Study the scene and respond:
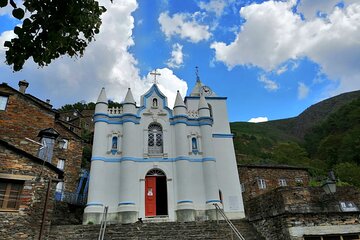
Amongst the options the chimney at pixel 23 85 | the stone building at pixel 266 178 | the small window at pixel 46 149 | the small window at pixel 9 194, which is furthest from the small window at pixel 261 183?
the chimney at pixel 23 85

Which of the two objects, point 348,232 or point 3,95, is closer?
point 348,232

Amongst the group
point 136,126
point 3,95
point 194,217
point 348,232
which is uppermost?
point 3,95

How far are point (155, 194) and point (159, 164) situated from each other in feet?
6.67

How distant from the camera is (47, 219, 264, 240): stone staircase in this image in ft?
43.3

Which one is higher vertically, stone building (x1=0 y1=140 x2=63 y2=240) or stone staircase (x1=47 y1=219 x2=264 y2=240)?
stone building (x1=0 y1=140 x2=63 y2=240)

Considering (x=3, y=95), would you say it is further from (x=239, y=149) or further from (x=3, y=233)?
(x=239, y=149)

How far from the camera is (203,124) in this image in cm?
2130

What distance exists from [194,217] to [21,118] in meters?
13.2

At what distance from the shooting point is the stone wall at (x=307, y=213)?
39.5 ft

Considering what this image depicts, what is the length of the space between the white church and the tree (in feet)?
46.1

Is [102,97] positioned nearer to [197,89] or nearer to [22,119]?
[22,119]

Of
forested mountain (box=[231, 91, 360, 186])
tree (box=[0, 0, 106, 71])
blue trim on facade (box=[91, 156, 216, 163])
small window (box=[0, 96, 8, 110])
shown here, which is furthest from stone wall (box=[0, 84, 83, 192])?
forested mountain (box=[231, 91, 360, 186])

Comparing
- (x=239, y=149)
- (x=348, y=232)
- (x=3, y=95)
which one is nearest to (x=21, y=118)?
(x=3, y=95)

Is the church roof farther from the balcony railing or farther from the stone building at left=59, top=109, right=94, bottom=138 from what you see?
the stone building at left=59, top=109, right=94, bottom=138
